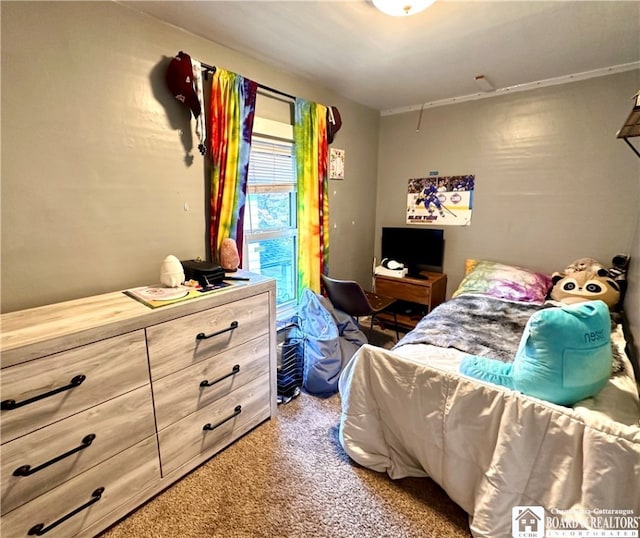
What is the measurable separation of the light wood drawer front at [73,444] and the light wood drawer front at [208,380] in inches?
2.6

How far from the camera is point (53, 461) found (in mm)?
1119

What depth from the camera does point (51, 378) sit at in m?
1.08

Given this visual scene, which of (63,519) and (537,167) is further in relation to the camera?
(537,167)

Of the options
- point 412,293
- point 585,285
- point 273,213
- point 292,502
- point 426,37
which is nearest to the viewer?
point 292,502

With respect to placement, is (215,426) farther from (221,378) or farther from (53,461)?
(53,461)

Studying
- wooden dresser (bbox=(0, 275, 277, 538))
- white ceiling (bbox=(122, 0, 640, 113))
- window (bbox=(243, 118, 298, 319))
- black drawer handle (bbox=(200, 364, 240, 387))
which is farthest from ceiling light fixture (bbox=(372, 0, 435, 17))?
black drawer handle (bbox=(200, 364, 240, 387))

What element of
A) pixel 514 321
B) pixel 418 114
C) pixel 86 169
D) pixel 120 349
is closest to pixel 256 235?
pixel 86 169

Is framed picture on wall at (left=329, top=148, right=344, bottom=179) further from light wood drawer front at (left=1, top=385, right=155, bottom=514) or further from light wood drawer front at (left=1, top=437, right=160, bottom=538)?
light wood drawer front at (left=1, top=437, right=160, bottom=538)

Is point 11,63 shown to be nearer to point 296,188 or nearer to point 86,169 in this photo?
point 86,169

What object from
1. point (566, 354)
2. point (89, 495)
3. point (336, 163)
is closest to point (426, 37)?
point (336, 163)

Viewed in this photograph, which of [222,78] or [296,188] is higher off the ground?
[222,78]

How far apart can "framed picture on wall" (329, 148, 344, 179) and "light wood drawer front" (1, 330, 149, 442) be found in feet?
7.15

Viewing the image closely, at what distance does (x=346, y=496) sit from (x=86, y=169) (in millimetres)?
1989

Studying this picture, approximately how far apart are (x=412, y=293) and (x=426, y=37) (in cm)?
205
